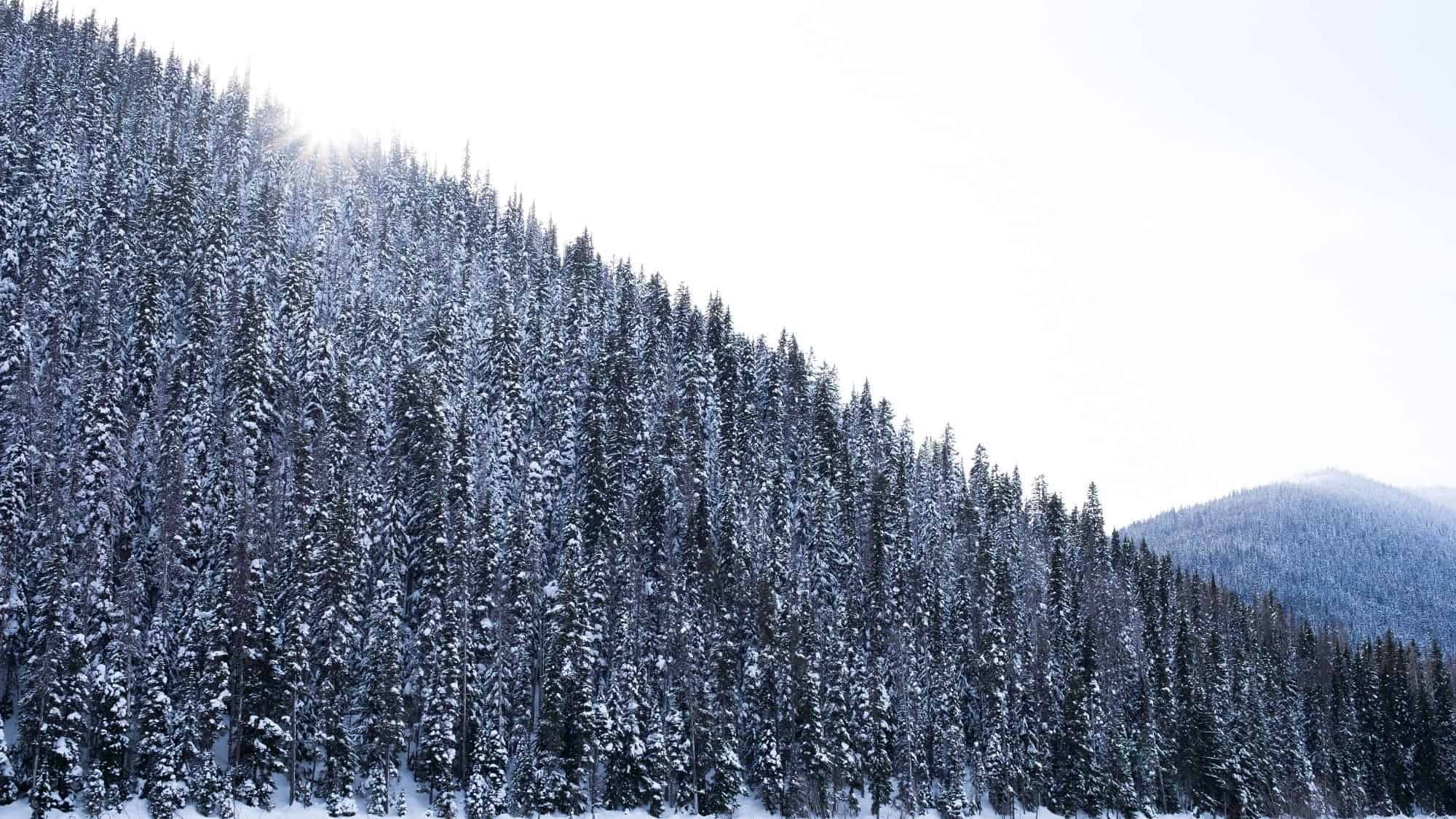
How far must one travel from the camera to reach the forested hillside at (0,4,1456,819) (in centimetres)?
5319

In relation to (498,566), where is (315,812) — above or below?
below

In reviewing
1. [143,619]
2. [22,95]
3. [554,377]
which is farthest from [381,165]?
[143,619]

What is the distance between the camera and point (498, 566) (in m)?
65.9

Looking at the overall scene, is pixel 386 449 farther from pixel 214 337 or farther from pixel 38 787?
pixel 38 787

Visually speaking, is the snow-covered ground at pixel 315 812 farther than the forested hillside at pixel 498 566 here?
No

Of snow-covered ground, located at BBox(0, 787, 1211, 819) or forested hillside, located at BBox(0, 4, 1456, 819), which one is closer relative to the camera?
snow-covered ground, located at BBox(0, 787, 1211, 819)

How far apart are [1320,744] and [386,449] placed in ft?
372

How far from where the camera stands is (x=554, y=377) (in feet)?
298

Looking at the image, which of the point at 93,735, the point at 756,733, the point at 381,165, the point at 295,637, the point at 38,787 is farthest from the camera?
the point at 381,165

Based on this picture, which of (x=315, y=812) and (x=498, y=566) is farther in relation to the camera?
(x=498, y=566)

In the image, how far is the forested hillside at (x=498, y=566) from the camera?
5319 cm

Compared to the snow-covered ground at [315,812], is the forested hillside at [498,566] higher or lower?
higher

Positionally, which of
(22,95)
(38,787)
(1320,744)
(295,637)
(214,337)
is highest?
(22,95)

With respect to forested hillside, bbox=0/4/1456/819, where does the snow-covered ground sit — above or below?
below
